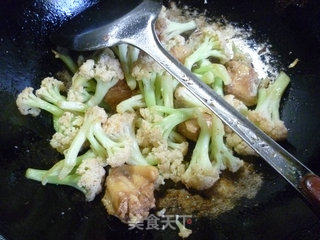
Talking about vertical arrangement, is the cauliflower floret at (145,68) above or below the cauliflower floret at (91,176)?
above

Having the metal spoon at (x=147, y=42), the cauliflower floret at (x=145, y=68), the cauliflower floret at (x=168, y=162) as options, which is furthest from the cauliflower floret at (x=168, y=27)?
the cauliflower floret at (x=168, y=162)

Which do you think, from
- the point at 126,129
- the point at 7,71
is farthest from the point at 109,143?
the point at 7,71

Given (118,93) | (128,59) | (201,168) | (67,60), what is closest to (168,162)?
(201,168)

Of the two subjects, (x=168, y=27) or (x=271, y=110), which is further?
(x=168, y=27)

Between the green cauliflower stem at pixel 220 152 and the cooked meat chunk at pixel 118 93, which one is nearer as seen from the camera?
the green cauliflower stem at pixel 220 152

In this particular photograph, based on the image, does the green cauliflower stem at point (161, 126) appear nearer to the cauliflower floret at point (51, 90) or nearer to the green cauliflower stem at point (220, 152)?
the green cauliflower stem at point (220, 152)

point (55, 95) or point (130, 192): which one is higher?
point (55, 95)

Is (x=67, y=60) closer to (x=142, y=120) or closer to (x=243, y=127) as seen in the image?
(x=142, y=120)

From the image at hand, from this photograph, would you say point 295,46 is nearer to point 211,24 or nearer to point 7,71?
point 211,24
